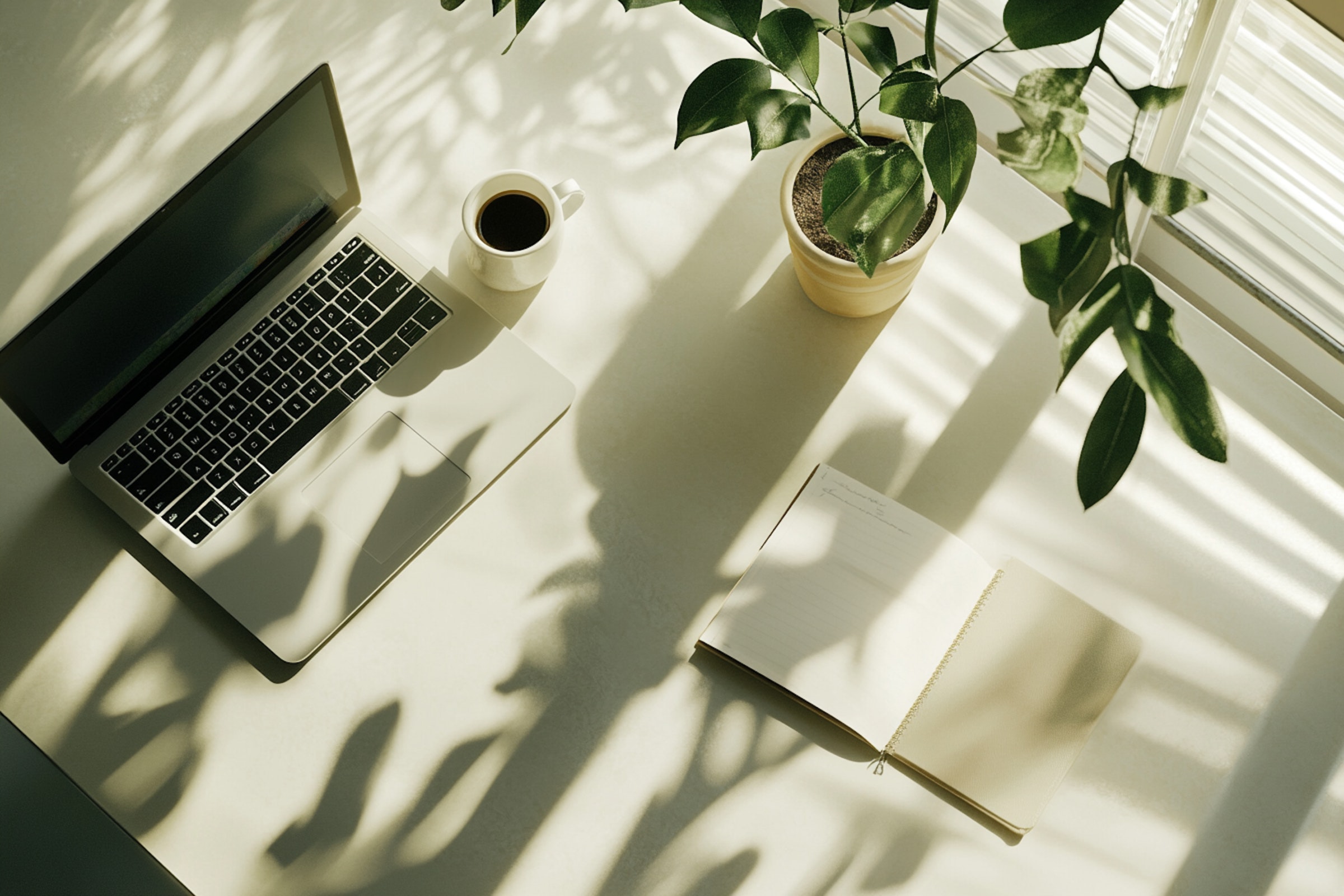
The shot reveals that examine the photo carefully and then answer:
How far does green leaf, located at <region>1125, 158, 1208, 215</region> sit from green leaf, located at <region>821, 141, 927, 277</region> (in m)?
0.13

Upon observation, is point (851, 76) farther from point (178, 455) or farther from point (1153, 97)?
point (178, 455)

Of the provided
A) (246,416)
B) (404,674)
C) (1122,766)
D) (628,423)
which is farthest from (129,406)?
(1122,766)

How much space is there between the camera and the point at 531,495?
3.36 ft

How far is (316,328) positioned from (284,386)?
0.21 feet

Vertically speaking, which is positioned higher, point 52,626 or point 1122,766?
point 1122,766

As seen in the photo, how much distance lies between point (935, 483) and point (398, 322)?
21.5 inches

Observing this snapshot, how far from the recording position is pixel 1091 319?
0.55 metres

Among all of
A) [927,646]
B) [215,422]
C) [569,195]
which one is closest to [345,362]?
[215,422]

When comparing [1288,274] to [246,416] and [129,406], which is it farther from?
[129,406]

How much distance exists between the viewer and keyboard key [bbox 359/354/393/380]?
1.03m

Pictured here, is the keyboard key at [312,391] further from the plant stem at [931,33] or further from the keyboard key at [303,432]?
the plant stem at [931,33]

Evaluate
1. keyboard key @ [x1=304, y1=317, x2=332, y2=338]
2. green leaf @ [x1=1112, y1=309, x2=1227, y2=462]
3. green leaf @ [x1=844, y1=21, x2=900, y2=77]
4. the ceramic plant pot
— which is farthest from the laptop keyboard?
green leaf @ [x1=1112, y1=309, x2=1227, y2=462]

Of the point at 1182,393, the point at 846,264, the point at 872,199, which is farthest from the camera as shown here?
the point at 846,264

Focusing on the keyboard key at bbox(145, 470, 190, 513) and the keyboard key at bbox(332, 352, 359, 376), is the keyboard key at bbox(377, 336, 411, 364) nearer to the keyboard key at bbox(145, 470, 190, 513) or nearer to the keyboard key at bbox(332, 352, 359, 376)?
the keyboard key at bbox(332, 352, 359, 376)
